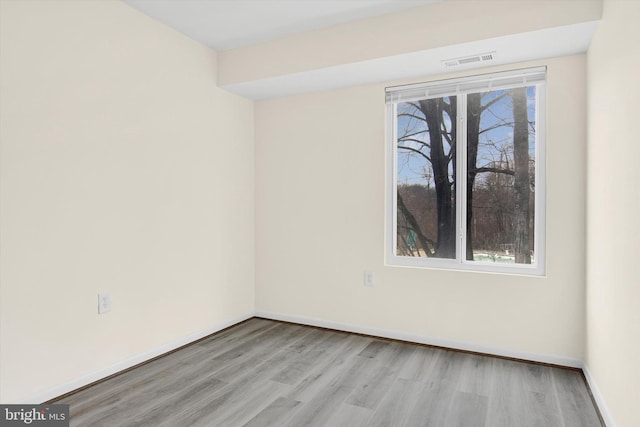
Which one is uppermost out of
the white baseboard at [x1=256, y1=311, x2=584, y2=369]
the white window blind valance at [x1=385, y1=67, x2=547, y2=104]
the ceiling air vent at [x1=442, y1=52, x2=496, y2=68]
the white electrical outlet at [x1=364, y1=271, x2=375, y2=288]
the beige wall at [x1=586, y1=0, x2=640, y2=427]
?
the ceiling air vent at [x1=442, y1=52, x2=496, y2=68]

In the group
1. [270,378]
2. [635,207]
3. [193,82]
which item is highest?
[193,82]

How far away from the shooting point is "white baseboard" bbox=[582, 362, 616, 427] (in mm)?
1888

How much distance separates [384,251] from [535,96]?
5.33 ft

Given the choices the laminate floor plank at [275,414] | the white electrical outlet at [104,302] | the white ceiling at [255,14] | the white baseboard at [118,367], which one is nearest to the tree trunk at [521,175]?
the white ceiling at [255,14]

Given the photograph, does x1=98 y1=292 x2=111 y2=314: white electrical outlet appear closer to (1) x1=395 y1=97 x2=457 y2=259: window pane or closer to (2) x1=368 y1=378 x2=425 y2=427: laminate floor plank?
(2) x1=368 y1=378 x2=425 y2=427: laminate floor plank

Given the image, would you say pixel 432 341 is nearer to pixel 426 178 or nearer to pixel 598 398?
pixel 598 398

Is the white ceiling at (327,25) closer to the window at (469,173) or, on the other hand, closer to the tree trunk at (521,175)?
the window at (469,173)

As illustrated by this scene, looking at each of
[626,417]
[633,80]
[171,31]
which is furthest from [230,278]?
[633,80]

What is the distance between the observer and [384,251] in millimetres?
3273

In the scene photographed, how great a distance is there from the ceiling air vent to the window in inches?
7.8

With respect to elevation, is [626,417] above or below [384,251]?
below

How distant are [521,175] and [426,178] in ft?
2.29

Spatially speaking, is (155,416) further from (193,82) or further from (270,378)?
(193,82)

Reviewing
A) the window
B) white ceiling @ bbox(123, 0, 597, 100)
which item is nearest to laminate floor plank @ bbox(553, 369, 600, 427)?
the window
